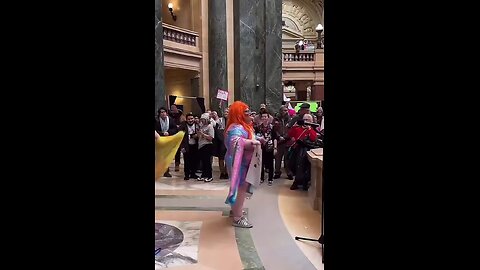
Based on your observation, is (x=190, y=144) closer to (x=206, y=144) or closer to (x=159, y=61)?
(x=206, y=144)

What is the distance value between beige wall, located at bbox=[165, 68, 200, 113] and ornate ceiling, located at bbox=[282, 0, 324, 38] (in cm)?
1246

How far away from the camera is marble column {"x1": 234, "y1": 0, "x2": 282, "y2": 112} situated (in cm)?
1412

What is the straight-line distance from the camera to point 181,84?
17.9m

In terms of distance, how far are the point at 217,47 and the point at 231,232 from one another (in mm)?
11545

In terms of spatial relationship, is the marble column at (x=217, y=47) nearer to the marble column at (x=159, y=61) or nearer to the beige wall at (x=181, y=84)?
the beige wall at (x=181, y=84)

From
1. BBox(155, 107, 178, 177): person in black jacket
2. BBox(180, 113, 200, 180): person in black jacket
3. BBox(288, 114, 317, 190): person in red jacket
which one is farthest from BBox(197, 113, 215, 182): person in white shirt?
BBox(288, 114, 317, 190): person in red jacket

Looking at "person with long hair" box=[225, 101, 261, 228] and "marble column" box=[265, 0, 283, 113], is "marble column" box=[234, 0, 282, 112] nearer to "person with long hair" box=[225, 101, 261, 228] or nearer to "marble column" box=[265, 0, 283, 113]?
"marble column" box=[265, 0, 283, 113]

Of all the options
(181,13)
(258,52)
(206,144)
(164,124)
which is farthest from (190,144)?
(181,13)

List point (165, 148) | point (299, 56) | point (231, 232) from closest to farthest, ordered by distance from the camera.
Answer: point (165, 148) < point (231, 232) < point (299, 56)
